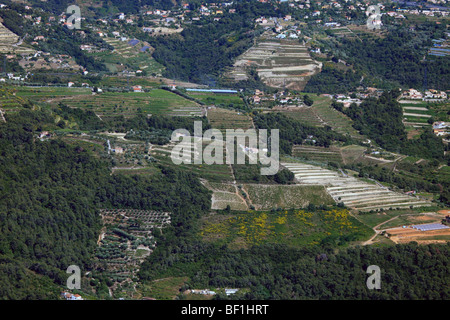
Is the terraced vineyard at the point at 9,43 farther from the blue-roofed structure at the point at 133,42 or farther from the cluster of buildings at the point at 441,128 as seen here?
the cluster of buildings at the point at 441,128

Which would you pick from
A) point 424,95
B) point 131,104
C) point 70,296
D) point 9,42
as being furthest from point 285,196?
point 9,42

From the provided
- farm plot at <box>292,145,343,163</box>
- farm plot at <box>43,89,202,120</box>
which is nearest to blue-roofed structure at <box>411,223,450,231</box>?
farm plot at <box>292,145,343,163</box>

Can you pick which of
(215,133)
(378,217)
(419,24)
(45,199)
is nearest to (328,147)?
(215,133)

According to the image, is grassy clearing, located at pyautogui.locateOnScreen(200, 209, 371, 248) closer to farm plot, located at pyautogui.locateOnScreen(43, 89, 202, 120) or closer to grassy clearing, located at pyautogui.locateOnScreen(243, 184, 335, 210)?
grassy clearing, located at pyautogui.locateOnScreen(243, 184, 335, 210)

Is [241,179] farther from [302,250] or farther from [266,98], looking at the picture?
[266,98]

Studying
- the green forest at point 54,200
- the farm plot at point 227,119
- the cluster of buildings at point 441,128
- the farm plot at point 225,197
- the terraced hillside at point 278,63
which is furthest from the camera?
the terraced hillside at point 278,63

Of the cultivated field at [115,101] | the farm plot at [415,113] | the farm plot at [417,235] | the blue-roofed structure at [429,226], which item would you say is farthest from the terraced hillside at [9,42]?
the blue-roofed structure at [429,226]
